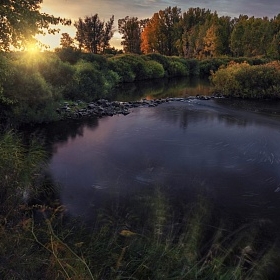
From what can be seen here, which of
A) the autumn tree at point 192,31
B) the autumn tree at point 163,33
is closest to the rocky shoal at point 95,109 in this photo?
the autumn tree at point 192,31

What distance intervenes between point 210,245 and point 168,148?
27.3 feet

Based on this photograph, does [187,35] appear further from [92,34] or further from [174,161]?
[174,161]

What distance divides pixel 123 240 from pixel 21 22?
7634mm

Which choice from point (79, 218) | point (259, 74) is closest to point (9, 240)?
point (79, 218)

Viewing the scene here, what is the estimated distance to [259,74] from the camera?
31266mm

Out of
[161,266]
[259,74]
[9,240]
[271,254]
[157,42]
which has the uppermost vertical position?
[157,42]

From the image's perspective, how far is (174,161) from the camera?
1394cm

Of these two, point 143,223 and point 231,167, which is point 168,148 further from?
point 143,223

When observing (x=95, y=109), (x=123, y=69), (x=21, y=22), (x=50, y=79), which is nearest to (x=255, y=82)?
(x=95, y=109)

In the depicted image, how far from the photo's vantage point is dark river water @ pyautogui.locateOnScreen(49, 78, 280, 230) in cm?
1040

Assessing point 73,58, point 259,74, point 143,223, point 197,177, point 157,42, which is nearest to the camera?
point 143,223

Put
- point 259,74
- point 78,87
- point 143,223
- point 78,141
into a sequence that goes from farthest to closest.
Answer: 1. point 259,74
2. point 78,87
3. point 78,141
4. point 143,223

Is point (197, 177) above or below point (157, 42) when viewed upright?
below

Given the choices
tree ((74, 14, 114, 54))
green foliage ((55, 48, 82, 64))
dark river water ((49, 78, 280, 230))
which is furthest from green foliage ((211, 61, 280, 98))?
tree ((74, 14, 114, 54))
